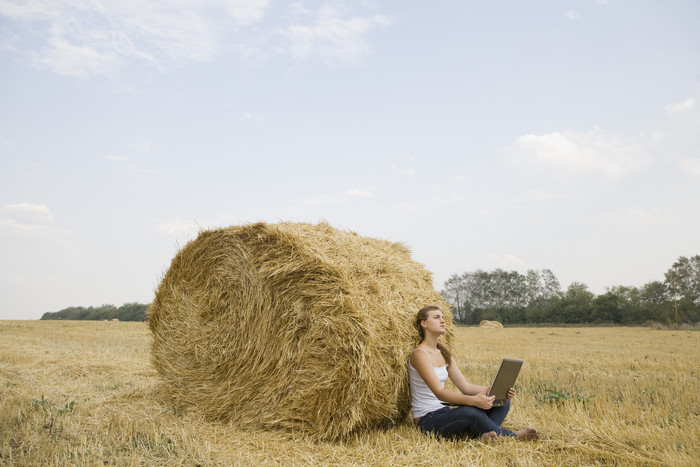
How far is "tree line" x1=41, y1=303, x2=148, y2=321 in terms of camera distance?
4284 centimetres

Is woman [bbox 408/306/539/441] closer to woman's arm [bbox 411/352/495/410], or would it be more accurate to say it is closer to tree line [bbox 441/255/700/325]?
woman's arm [bbox 411/352/495/410]

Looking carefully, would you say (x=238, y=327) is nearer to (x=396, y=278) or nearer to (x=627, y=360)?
(x=396, y=278)

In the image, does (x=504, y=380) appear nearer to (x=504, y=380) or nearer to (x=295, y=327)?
(x=504, y=380)

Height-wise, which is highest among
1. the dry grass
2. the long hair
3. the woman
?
the long hair

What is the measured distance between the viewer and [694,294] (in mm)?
39250

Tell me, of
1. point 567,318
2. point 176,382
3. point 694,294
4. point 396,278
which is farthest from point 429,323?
point 694,294

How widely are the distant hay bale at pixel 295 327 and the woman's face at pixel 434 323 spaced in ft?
0.66

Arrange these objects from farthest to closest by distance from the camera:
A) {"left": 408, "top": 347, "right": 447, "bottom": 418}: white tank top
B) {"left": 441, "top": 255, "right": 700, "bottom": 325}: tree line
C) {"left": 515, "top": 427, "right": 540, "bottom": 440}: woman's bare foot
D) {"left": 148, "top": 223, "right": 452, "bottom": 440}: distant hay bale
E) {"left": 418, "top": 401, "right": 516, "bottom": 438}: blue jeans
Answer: {"left": 441, "top": 255, "right": 700, "bottom": 325}: tree line, {"left": 408, "top": 347, "right": 447, "bottom": 418}: white tank top, {"left": 148, "top": 223, "right": 452, "bottom": 440}: distant hay bale, {"left": 418, "top": 401, "right": 516, "bottom": 438}: blue jeans, {"left": 515, "top": 427, "right": 540, "bottom": 440}: woman's bare foot

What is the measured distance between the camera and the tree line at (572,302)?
36.4m

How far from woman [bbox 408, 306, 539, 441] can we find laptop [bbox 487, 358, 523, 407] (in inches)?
3.7

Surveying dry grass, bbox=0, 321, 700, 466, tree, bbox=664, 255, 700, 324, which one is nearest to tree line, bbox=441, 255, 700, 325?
tree, bbox=664, 255, 700, 324

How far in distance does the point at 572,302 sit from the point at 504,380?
4355 centimetres

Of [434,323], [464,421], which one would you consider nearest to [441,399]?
[464,421]

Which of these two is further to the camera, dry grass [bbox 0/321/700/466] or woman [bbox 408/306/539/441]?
woman [bbox 408/306/539/441]
